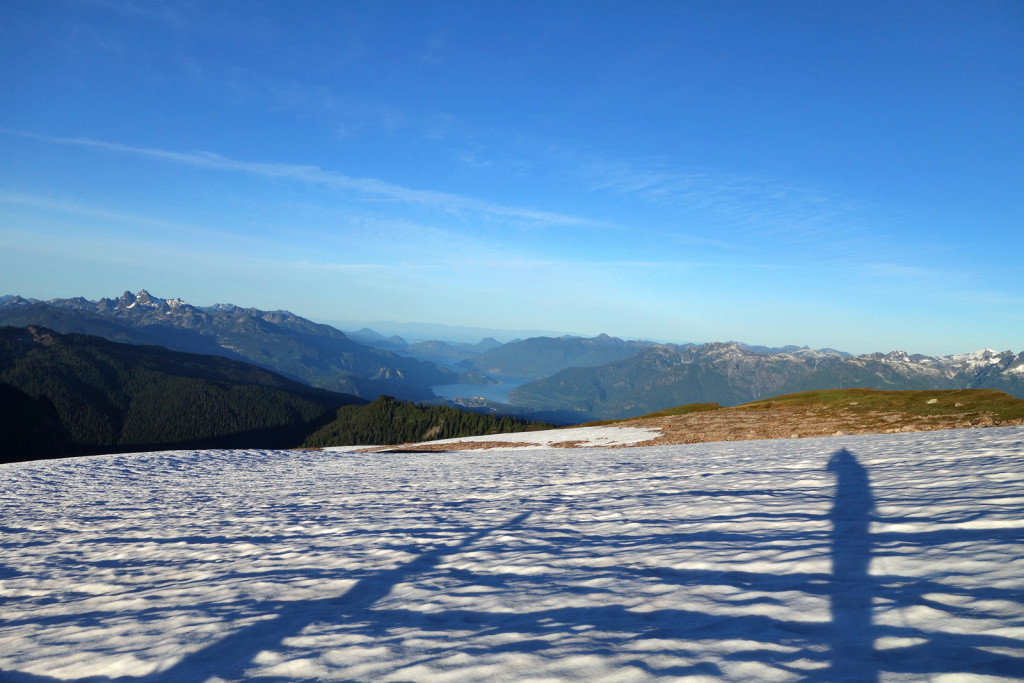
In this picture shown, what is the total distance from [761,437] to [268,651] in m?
27.6

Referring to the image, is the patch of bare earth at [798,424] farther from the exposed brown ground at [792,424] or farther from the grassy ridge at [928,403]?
the grassy ridge at [928,403]

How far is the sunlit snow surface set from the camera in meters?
4.10

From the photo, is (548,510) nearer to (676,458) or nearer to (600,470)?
(600,470)

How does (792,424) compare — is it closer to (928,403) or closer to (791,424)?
(791,424)

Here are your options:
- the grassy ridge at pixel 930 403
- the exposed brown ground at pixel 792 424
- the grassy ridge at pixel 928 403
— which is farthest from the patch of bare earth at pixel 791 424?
the grassy ridge at pixel 930 403

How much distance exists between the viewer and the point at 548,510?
10852 millimetres

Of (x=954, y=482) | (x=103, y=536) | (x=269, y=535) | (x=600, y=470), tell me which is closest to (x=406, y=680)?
(x=269, y=535)

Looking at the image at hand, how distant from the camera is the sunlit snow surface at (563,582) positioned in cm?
410

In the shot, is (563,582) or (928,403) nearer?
(563,582)

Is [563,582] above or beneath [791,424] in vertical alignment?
above

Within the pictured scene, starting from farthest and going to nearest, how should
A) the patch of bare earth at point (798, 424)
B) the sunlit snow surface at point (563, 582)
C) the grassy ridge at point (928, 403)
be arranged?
1. the grassy ridge at point (928, 403)
2. the patch of bare earth at point (798, 424)
3. the sunlit snow surface at point (563, 582)

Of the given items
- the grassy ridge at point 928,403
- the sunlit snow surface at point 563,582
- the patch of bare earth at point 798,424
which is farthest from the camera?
the grassy ridge at point 928,403

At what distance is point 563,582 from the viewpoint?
6.30 metres

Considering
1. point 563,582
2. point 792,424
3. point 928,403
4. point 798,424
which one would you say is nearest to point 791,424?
point 792,424
